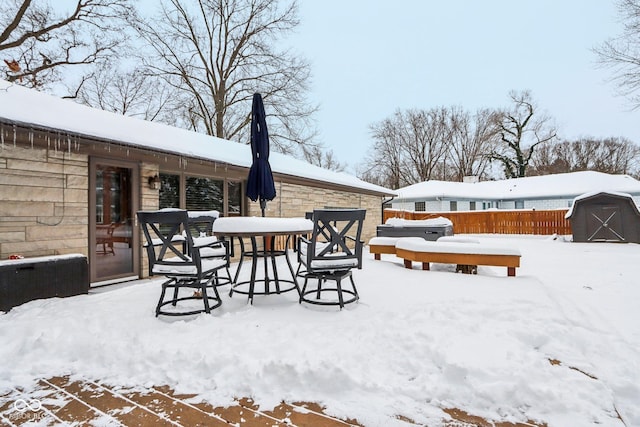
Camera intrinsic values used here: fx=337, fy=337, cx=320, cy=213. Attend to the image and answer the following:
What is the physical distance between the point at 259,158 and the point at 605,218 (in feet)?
40.5

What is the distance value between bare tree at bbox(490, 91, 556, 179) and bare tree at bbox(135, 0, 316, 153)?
19.9 meters

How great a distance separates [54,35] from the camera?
36.9 feet

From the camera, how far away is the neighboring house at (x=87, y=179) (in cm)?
408

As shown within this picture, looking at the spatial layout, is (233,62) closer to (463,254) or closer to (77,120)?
(77,120)

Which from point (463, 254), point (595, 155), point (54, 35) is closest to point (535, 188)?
point (595, 155)

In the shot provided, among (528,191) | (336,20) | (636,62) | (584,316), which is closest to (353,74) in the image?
(336,20)

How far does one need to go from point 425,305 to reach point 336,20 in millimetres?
31336

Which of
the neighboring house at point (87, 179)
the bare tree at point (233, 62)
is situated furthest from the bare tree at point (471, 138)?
the neighboring house at point (87, 179)

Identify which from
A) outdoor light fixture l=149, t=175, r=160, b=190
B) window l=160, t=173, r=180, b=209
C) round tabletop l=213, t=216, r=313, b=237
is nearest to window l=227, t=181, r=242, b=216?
window l=160, t=173, r=180, b=209

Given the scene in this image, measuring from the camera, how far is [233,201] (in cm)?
744

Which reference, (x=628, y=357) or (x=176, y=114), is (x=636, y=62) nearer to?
(x=628, y=357)

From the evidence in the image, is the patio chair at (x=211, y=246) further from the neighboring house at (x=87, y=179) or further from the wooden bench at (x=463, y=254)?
the wooden bench at (x=463, y=254)

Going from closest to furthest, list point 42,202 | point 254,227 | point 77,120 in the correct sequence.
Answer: point 254,227
point 42,202
point 77,120

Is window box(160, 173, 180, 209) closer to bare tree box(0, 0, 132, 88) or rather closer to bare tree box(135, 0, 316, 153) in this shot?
bare tree box(0, 0, 132, 88)
